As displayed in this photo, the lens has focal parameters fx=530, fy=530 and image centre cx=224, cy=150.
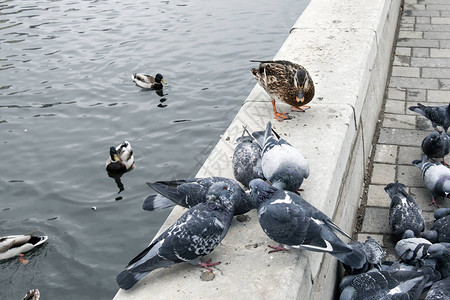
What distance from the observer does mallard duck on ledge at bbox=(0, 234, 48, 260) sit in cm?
663

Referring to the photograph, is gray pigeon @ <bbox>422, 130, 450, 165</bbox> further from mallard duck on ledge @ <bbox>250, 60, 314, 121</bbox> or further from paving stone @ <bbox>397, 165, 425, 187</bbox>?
mallard duck on ledge @ <bbox>250, 60, 314, 121</bbox>

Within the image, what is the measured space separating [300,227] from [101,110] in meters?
7.46

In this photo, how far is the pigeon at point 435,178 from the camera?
488cm

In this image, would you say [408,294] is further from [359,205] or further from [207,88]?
[207,88]

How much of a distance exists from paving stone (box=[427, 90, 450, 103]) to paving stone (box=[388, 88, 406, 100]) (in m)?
0.31

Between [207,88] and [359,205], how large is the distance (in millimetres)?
5972

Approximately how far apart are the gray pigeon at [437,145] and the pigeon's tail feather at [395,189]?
75 cm

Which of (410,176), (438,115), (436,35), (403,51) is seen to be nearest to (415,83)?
(403,51)

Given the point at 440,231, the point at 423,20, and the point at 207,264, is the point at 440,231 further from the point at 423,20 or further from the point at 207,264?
the point at 423,20

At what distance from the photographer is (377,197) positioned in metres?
5.14

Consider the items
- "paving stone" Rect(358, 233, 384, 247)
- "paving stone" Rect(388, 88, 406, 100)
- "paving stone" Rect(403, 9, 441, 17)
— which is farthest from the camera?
"paving stone" Rect(403, 9, 441, 17)

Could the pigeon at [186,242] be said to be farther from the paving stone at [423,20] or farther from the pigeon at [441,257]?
the paving stone at [423,20]

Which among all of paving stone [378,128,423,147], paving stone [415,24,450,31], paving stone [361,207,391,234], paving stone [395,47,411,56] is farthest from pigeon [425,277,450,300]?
paving stone [415,24,450,31]

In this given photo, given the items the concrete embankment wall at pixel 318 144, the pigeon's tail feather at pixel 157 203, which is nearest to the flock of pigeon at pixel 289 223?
the pigeon's tail feather at pixel 157 203
